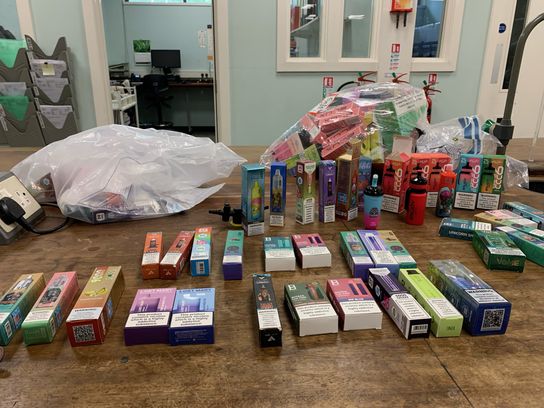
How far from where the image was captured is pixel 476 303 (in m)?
0.68

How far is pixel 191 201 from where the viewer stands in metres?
1.30

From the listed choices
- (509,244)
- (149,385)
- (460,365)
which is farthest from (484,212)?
(149,385)

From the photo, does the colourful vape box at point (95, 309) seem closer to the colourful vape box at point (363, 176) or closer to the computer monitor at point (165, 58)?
the colourful vape box at point (363, 176)

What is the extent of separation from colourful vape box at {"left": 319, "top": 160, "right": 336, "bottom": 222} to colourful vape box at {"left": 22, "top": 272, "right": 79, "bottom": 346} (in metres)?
0.66

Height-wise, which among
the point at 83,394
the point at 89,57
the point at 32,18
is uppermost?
the point at 32,18

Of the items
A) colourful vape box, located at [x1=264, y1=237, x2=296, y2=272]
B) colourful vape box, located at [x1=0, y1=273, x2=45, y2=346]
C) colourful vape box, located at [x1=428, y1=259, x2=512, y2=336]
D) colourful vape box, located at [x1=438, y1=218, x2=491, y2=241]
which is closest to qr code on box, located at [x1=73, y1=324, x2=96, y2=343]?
colourful vape box, located at [x1=0, y1=273, x2=45, y2=346]

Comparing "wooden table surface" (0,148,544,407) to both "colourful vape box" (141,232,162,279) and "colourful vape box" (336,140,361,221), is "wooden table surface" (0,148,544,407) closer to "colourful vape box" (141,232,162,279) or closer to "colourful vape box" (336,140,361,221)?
"colourful vape box" (141,232,162,279)

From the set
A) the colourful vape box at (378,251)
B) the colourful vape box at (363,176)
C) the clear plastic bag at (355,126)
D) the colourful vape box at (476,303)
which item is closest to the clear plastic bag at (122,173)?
the clear plastic bag at (355,126)

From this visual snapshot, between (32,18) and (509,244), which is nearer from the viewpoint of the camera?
(509,244)

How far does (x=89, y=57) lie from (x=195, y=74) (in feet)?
13.0

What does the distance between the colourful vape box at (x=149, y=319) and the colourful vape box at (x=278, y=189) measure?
1.53 ft

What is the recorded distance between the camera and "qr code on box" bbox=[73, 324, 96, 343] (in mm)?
655

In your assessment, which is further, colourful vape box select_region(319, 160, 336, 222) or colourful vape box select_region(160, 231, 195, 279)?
colourful vape box select_region(319, 160, 336, 222)

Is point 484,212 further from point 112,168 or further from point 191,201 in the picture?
point 112,168
